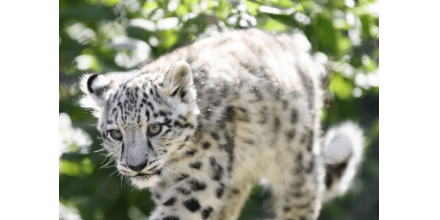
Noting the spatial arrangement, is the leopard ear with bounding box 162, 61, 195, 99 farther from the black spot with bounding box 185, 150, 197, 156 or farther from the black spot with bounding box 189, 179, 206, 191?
the black spot with bounding box 189, 179, 206, 191

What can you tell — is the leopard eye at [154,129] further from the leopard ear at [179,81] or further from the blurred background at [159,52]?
the blurred background at [159,52]

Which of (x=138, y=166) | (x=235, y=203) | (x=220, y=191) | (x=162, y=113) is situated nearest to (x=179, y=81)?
(x=162, y=113)

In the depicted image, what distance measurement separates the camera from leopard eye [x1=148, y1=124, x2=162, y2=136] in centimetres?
318

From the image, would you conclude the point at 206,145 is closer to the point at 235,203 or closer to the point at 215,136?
the point at 215,136

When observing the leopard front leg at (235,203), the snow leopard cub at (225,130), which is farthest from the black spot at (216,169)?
the leopard front leg at (235,203)

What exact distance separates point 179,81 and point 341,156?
5.20 ft

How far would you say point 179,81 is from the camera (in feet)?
10.8

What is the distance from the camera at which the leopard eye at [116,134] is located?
3.22 metres

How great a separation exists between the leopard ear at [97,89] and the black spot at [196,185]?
2.00 ft

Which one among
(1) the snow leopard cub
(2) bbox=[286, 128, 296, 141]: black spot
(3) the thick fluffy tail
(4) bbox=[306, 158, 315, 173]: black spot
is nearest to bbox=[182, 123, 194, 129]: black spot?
(1) the snow leopard cub
